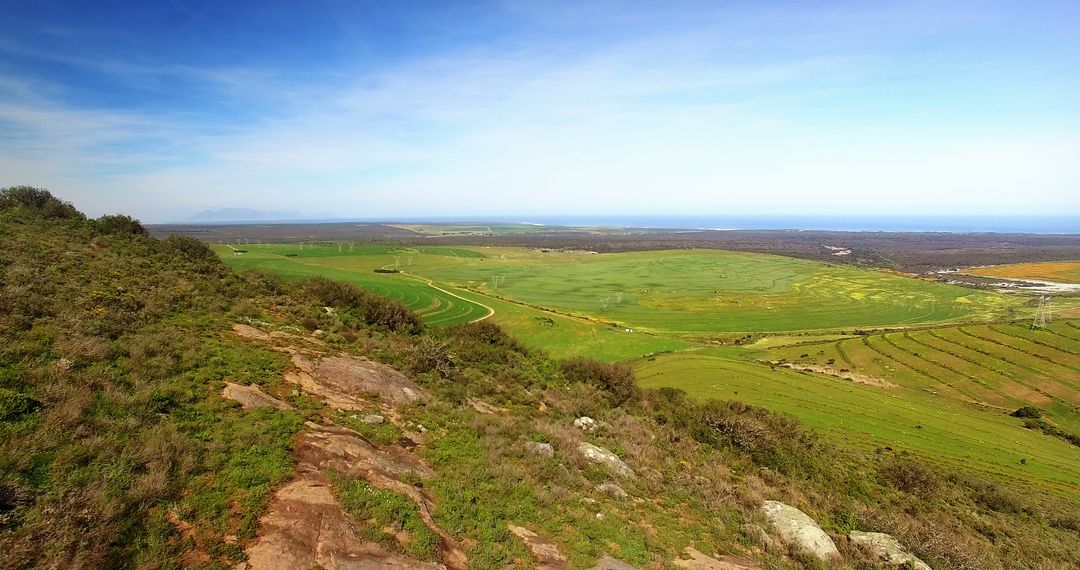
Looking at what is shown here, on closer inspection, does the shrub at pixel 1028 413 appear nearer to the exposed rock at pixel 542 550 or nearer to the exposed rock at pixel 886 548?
the exposed rock at pixel 886 548

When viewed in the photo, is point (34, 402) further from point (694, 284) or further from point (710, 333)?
point (694, 284)

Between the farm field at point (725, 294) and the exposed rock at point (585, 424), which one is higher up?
the exposed rock at point (585, 424)

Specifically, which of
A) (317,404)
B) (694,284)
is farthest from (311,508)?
→ (694,284)

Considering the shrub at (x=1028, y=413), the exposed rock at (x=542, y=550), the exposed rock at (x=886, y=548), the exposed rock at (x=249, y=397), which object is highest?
the exposed rock at (x=249, y=397)

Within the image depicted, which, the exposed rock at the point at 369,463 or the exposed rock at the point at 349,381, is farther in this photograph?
the exposed rock at the point at 349,381

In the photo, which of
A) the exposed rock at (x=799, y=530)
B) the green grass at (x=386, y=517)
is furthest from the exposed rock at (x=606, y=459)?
the green grass at (x=386, y=517)

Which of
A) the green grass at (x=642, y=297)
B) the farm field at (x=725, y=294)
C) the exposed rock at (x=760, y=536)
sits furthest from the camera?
the farm field at (x=725, y=294)

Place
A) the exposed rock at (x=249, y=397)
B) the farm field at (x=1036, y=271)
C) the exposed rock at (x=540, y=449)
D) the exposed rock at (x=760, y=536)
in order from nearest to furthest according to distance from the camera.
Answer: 1. the exposed rock at (x=760, y=536)
2. the exposed rock at (x=249, y=397)
3. the exposed rock at (x=540, y=449)
4. the farm field at (x=1036, y=271)
